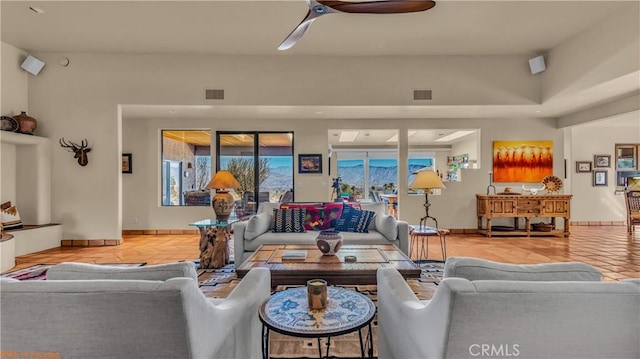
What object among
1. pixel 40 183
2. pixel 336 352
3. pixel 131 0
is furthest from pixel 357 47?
pixel 40 183

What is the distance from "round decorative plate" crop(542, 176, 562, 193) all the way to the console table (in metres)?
0.16

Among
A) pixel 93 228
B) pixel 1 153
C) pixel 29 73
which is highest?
pixel 29 73

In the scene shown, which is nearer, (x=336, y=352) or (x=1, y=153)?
(x=336, y=352)

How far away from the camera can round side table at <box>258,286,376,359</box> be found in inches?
46.9

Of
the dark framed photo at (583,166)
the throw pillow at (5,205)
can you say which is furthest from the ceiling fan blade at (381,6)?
the dark framed photo at (583,166)

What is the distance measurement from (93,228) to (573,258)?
7.27 metres

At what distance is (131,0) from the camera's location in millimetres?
3486

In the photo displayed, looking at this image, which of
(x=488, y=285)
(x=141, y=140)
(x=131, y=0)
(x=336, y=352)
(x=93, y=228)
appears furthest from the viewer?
(x=141, y=140)

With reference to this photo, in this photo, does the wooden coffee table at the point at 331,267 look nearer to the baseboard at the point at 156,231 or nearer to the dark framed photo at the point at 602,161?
the baseboard at the point at 156,231

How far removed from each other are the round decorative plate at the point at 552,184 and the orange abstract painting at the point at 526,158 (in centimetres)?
36

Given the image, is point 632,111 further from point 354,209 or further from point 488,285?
point 488,285

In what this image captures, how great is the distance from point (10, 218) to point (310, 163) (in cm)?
478

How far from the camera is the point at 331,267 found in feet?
7.27

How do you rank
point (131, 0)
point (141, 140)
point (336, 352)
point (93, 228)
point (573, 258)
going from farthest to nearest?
point (141, 140) < point (93, 228) < point (573, 258) < point (131, 0) < point (336, 352)
